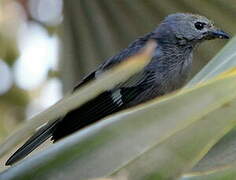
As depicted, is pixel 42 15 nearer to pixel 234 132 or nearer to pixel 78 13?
pixel 78 13

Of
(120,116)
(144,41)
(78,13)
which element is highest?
(78,13)

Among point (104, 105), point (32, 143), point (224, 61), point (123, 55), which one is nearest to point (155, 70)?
point (123, 55)

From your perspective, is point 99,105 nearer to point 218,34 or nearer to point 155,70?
point 155,70

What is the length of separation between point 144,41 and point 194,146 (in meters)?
1.51

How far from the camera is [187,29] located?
7.84ft

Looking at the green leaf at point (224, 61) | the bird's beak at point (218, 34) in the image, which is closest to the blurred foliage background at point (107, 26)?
the bird's beak at point (218, 34)

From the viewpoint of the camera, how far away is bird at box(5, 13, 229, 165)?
197cm

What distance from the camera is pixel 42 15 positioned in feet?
12.2

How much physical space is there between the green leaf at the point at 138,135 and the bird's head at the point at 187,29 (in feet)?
4.69

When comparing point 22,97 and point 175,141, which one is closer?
point 175,141

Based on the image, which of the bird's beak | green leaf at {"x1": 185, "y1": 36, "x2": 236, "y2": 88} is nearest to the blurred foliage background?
the bird's beak

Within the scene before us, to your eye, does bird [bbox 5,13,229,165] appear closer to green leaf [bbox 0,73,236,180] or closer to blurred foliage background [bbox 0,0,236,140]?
blurred foliage background [bbox 0,0,236,140]

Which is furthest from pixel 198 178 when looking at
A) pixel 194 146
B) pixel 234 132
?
pixel 234 132

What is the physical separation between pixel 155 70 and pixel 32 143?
775mm
